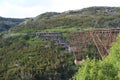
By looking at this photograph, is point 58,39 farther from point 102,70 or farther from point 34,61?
point 102,70

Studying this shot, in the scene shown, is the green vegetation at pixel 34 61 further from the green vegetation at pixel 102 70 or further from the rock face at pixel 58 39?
the green vegetation at pixel 102 70

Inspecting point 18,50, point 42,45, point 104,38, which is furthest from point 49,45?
point 104,38

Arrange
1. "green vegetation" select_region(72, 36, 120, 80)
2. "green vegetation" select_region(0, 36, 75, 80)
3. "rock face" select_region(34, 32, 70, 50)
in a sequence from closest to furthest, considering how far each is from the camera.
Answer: "green vegetation" select_region(72, 36, 120, 80), "green vegetation" select_region(0, 36, 75, 80), "rock face" select_region(34, 32, 70, 50)

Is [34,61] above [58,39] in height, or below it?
below

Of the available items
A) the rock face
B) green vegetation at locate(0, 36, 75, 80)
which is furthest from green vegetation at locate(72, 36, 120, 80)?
the rock face

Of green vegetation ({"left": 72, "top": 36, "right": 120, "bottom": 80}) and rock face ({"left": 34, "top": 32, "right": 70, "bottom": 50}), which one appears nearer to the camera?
green vegetation ({"left": 72, "top": 36, "right": 120, "bottom": 80})

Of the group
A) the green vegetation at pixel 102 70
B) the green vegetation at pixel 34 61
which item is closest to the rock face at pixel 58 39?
the green vegetation at pixel 34 61

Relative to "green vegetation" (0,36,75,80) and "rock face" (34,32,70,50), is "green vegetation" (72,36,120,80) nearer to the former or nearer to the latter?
"green vegetation" (0,36,75,80)

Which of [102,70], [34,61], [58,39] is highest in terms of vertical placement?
[102,70]

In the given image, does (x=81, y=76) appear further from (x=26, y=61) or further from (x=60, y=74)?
(x=26, y=61)

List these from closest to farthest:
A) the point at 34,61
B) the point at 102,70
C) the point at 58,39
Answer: the point at 102,70, the point at 34,61, the point at 58,39

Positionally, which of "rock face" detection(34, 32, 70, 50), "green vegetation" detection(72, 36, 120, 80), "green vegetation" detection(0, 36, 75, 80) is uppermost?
"green vegetation" detection(72, 36, 120, 80)

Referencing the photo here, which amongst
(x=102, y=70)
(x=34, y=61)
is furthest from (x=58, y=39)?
(x=102, y=70)

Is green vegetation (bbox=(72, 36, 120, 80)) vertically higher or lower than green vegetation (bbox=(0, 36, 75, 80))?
higher
